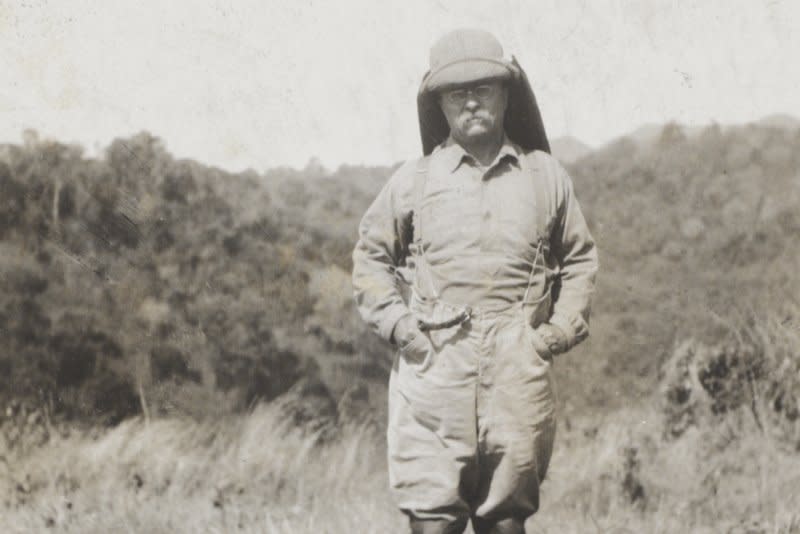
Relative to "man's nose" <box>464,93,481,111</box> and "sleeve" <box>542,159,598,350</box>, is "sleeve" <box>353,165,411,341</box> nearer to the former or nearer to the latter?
"man's nose" <box>464,93,481,111</box>

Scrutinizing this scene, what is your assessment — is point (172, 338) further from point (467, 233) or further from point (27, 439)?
point (467, 233)

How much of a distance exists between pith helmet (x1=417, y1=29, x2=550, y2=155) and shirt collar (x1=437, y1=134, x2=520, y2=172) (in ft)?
0.56

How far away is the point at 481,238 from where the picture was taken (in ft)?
11.4

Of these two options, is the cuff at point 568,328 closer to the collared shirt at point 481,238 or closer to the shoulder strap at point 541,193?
the collared shirt at point 481,238

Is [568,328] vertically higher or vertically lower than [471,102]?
lower

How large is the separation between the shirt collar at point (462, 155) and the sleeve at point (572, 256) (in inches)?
7.8

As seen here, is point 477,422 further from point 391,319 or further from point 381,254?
point 381,254

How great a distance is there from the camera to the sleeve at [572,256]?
11.8ft

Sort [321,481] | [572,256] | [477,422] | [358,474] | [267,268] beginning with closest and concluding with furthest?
[477,422] < [572,256] < [321,481] < [358,474] < [267,268]

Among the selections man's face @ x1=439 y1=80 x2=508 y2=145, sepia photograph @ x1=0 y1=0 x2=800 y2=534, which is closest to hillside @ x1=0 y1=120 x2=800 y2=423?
sepia photograph @ x1=0 y1=0 x2=800 y2=534

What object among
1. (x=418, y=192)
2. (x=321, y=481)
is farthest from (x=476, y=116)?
(x=321, y=481)

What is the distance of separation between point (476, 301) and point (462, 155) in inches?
21.4

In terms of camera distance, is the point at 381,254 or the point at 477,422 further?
the point at 381,254

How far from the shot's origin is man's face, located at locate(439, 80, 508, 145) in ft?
11.4
